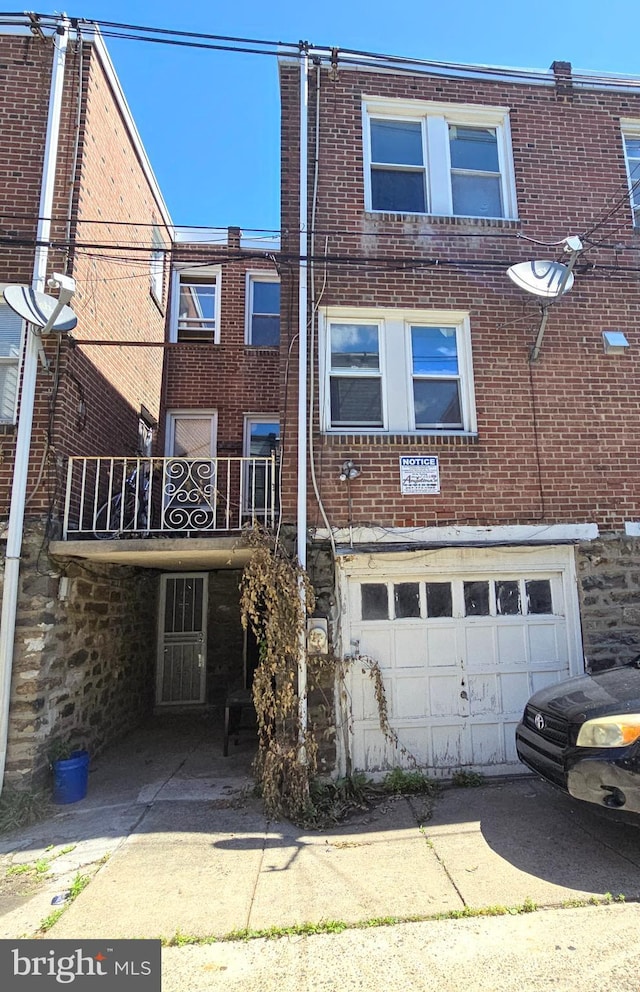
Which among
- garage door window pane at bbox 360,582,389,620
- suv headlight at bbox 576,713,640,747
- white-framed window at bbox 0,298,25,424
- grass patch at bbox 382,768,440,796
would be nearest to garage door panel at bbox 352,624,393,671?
garage door window pane at bbox 360,582,389,620

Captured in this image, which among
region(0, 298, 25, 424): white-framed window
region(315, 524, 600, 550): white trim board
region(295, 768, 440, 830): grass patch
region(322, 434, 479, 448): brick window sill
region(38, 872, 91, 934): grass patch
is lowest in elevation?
region(38, 872, 91, 934): grass patch

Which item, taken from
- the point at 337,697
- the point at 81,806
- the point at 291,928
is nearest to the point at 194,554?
the point at 337,697

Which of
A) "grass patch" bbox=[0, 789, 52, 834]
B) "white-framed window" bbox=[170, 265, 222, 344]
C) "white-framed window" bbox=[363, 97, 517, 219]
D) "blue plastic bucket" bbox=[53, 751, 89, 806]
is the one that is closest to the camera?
"grass patch" bbox=[0, 789, 52, 834]

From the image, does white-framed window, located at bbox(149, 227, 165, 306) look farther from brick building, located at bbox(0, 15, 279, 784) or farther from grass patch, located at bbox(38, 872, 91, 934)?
grass patch, located at bbox(38, 872, 91, 934)

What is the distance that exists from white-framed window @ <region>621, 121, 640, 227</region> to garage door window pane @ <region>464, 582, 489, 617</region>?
5.47 meters

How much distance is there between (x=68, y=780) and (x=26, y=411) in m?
3.79

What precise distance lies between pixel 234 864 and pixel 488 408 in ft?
17.4

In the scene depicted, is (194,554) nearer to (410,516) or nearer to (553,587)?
(410,516)

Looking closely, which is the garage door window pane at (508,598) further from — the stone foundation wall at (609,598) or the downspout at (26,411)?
the downspout at (26,411)

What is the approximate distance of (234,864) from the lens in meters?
4.29

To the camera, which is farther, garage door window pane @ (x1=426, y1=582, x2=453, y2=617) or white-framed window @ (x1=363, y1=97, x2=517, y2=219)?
white-framed window @ (x1=363, y1=97, x2=517, y2=219)

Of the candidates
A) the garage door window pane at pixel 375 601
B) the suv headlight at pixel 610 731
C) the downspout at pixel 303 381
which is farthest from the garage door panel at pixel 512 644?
the downspout at pixel 303 381

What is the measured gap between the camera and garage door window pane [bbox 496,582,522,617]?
6.27 meters

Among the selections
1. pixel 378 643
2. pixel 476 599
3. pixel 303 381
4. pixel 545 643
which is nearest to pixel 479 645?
pixel 476 599
